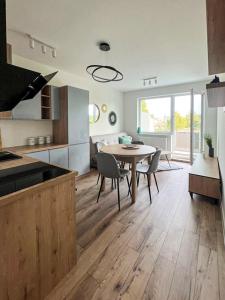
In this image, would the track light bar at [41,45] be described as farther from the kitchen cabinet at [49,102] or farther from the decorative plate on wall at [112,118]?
the decorative plate on wall at [112,118]

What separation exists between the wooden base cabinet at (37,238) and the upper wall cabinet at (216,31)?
1.26 m

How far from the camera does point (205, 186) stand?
2.60m

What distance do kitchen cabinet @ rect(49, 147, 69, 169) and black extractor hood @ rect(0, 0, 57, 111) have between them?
4.79 feet

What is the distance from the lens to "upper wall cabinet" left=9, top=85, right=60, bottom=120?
116 inches

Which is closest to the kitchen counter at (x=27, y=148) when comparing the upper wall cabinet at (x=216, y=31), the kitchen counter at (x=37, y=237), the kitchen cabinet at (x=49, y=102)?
the kitchen cabinet at (x=49, y=102)

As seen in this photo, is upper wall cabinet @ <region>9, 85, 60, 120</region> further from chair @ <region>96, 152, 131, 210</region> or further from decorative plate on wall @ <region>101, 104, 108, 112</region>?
decorative plate on wall @ <region>101, 104, 108, 112</region>

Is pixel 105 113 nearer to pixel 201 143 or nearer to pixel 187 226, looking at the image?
pixel 201 143

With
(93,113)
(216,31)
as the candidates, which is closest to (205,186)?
(216,31)

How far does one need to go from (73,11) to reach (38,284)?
8.58ft

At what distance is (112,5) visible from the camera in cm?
182

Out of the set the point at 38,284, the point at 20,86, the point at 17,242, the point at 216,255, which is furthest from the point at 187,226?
the point at 20,86

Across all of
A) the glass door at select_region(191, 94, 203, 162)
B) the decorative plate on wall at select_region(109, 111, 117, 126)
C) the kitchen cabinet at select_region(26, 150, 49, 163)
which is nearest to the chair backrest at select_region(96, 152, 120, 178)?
the kitchen cabinet at select_region(26, 150, 49, 163)

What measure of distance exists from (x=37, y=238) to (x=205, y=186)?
2437 mm

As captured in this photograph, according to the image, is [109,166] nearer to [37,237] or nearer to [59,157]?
[59,157]
